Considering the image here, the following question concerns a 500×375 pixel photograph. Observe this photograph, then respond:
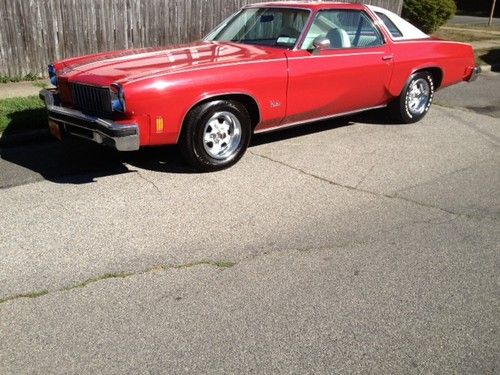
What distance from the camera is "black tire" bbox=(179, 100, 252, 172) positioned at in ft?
16.8

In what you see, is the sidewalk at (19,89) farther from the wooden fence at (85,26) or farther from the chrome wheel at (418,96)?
the chrome wheel at (418,96)

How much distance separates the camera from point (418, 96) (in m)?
7.50

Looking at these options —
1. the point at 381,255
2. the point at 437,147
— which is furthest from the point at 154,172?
the point at 437,147

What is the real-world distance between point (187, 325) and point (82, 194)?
224 cm

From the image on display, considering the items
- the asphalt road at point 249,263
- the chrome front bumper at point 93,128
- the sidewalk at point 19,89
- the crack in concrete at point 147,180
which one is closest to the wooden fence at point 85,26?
the sidewalk at point 19,89

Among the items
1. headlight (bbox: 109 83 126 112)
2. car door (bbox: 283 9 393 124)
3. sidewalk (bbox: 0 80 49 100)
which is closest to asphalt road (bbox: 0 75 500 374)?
car door (bbox: 283 9 393 124)

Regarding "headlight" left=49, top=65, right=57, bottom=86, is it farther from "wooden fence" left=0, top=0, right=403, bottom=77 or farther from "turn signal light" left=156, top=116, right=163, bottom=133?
"wooden fence" left=0, top=0, right=403, bottom=77

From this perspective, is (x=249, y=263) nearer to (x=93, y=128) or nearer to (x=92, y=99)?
(x=93, y=128)

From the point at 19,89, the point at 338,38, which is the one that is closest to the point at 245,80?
the point at 338,38

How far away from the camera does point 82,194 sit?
482 cm

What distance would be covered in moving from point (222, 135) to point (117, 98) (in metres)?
1.15

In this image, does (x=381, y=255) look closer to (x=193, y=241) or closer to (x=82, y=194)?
(x=193, y=241)

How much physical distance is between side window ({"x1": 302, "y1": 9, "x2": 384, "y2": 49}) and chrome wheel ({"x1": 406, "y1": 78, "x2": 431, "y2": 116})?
95 centimetres

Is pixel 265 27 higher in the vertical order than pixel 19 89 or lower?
higher
